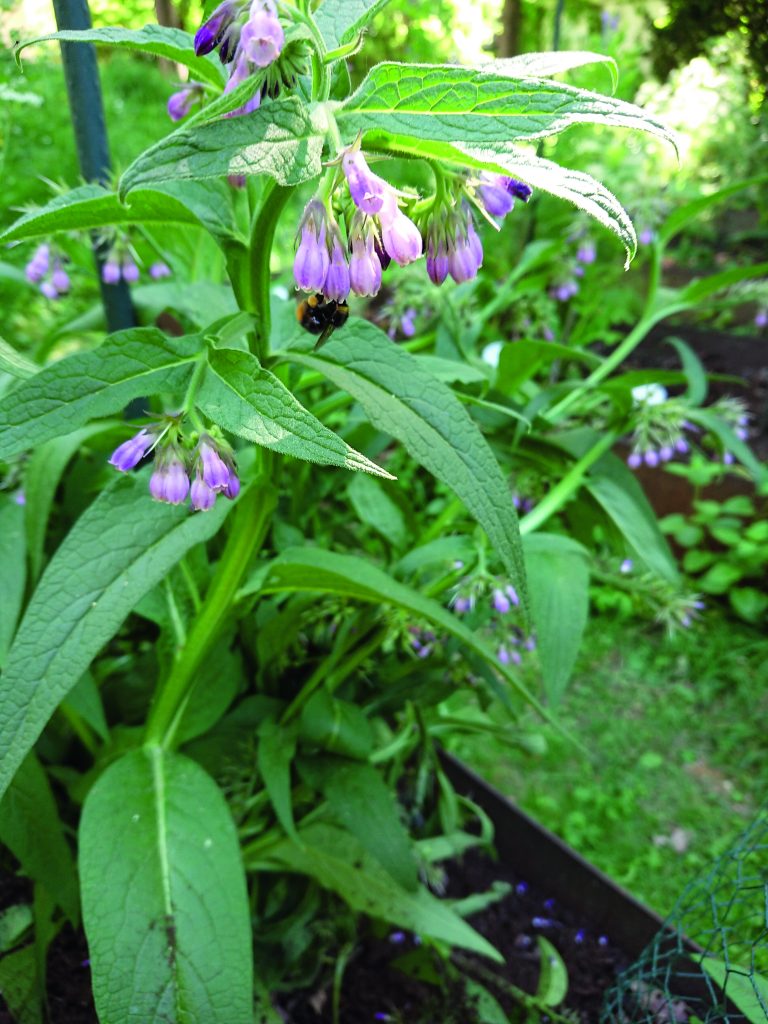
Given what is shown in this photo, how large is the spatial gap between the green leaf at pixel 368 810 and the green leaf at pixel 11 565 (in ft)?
1.32

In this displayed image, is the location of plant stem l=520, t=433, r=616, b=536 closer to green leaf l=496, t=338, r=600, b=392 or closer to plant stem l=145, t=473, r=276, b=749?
green leaf l=496, t=338, r=600, b=392

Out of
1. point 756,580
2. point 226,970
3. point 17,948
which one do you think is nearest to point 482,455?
point 226,970

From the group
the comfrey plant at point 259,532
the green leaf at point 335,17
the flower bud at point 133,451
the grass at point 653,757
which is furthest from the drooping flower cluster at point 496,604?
the green leaf at point 335,17

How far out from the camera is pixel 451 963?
1.25 meters

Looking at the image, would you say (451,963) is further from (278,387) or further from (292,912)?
(278,387)

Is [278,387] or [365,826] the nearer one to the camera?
[278,387]

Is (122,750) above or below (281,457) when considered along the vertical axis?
below

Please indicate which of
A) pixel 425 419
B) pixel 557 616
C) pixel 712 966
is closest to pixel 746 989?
pixel 712 966

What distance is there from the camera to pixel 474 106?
1.69 ft

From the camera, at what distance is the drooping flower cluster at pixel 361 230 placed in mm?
530

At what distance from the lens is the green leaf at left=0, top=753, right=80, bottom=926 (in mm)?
859

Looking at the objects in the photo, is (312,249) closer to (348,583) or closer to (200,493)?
(200,493)

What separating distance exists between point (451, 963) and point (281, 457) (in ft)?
2.90

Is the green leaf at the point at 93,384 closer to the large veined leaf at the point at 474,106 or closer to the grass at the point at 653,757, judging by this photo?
the large veined leaf at the point at 474,106
